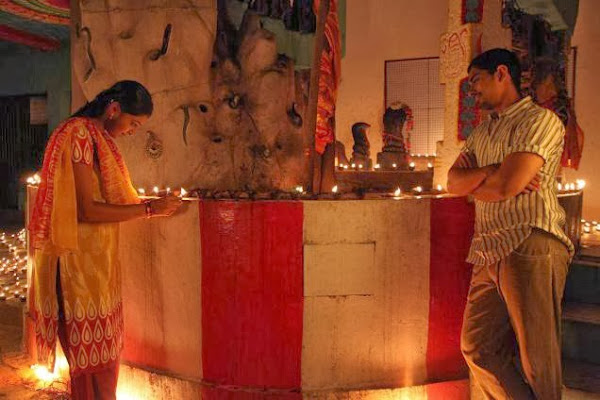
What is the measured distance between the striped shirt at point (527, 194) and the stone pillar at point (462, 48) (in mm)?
1733

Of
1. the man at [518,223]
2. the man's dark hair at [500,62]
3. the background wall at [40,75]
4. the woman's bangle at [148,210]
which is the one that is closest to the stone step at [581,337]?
the man at [518,223]

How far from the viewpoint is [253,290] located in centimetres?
322

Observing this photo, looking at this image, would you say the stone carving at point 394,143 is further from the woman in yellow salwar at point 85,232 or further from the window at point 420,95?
the woman in yellow salwar at point 85,232

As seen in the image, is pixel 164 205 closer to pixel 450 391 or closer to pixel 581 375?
pixel 450 391

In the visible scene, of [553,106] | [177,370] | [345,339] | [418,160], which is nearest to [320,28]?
[345,339]

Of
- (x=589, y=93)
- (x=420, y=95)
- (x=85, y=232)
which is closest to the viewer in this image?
(x=85, y=232)

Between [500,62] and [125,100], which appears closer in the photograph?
[500,62]

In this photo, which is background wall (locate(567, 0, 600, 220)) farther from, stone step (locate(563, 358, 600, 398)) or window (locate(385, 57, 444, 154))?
stone step (locate(563, 358, 600, 398))

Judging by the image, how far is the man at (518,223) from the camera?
8.38ft

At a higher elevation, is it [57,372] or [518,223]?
[518,223]

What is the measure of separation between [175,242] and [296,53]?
10.3 feet

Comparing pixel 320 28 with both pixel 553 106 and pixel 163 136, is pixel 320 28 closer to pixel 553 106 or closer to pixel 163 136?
pixel 163 136

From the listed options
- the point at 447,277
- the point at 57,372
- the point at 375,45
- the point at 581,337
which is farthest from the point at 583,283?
the point at 375,45

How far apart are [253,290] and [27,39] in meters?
10.6
